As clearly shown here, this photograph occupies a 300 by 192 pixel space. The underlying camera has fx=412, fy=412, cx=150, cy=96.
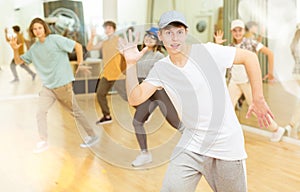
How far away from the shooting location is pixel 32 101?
20.8 feet

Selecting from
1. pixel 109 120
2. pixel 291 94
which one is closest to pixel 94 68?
pixel 109 120

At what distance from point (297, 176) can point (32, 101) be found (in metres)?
4.49

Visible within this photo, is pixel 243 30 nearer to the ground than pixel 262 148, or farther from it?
farther from it

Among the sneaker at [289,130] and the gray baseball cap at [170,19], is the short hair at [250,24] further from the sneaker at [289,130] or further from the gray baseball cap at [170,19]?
the gray baseball cap at [170,19]

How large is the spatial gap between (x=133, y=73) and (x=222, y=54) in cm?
36

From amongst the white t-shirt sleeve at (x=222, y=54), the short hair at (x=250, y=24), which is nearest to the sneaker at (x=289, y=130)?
the short hair at (x=250, y=24)

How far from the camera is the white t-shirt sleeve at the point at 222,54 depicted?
162 centimetres

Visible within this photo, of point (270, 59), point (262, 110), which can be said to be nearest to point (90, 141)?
point (270, 59)

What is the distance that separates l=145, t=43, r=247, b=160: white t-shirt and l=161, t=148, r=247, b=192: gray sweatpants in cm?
3

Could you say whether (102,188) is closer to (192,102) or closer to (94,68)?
(192,102)

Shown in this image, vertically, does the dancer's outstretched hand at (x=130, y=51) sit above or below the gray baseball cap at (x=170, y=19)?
below

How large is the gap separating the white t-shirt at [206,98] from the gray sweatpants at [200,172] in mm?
30

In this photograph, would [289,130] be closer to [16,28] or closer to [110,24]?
[110,24]

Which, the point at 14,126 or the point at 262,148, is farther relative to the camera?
the point at 14,126
